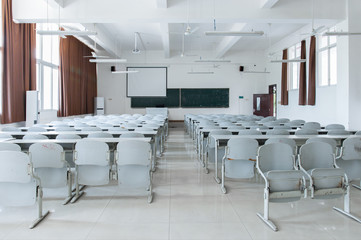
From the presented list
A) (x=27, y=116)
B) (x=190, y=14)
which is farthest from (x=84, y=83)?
(x=190, y=14)

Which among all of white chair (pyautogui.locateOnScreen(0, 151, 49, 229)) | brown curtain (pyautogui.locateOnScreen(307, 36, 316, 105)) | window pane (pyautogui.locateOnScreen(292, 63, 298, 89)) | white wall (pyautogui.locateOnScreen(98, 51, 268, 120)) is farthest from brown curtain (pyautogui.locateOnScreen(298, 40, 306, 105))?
white chair (pyautogui.locateOnScreen(0, 151, 49, 229))

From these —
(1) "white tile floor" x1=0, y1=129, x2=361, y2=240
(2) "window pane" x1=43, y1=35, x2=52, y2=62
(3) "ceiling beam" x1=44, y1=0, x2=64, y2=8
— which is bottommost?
(1) "white tile floor" x1=0, y1=129, x2=361, y2=240

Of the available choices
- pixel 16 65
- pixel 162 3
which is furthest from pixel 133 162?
pixel 16 65

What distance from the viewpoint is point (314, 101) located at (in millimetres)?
10664

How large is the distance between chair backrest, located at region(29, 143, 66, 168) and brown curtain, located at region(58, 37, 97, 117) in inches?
338

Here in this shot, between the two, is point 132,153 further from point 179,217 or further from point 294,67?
point 294,67

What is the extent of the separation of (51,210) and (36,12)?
6.60 m

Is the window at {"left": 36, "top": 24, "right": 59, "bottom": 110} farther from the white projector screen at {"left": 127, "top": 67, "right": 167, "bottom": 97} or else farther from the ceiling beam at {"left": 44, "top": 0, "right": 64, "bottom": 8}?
the white projector screen at {"left": 127, "top": 67, "right": 167, "bottom": 97}

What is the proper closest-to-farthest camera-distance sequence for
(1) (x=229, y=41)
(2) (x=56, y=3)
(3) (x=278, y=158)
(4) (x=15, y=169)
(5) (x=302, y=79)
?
(4) (x=15, y=169)
(3) (x=278, y=158)
(2) (x=56, y=3)
(5) (x=302, y=79)
(1) (x=229, y=41)

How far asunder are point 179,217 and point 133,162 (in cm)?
89

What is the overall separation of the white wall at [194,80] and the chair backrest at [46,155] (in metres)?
13.2

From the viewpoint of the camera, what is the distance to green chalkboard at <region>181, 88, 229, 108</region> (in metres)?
16.4

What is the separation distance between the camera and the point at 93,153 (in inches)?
135

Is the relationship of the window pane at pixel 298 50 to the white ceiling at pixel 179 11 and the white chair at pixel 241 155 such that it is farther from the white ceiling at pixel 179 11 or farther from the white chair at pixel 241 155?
the white chair at pixel 241 155
